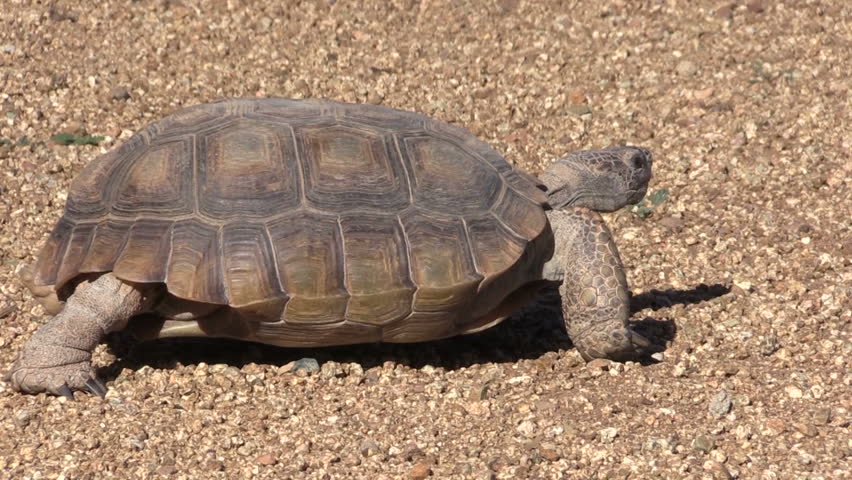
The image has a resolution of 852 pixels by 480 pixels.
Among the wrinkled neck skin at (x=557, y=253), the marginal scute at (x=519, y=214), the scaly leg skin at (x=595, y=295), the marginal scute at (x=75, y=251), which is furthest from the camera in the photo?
the wrinkled neck skin at (x=557, y=253)

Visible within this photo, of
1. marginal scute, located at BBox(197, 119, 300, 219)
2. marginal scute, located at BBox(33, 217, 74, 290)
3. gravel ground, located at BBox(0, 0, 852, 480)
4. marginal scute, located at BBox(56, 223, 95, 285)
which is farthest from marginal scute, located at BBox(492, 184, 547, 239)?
marginal scute, located at BBox(33, 217, 74, 290)

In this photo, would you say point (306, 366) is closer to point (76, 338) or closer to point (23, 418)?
point (76, 338)

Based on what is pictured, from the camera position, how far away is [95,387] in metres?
4.85

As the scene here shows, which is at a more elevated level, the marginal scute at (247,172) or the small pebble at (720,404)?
the marginal scute at (247,172)

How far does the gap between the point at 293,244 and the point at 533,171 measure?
268cm

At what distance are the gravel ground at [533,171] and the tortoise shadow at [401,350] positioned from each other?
0.02 m

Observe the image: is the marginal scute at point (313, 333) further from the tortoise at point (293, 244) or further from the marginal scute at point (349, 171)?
the marginal scute at point (349, 171)

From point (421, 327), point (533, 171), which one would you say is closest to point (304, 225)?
point (421, 327)

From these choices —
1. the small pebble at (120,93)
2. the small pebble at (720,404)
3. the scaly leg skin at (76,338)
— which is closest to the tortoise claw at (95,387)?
the scaly leg skin at (76,338)

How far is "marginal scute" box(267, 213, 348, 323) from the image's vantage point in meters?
4.72

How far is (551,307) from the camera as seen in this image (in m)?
6.04

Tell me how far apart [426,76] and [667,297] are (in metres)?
2.75

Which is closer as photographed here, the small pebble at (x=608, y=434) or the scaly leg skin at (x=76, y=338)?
the small pebble at (x=608, y=434)

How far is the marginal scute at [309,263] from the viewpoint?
15.5 feet
